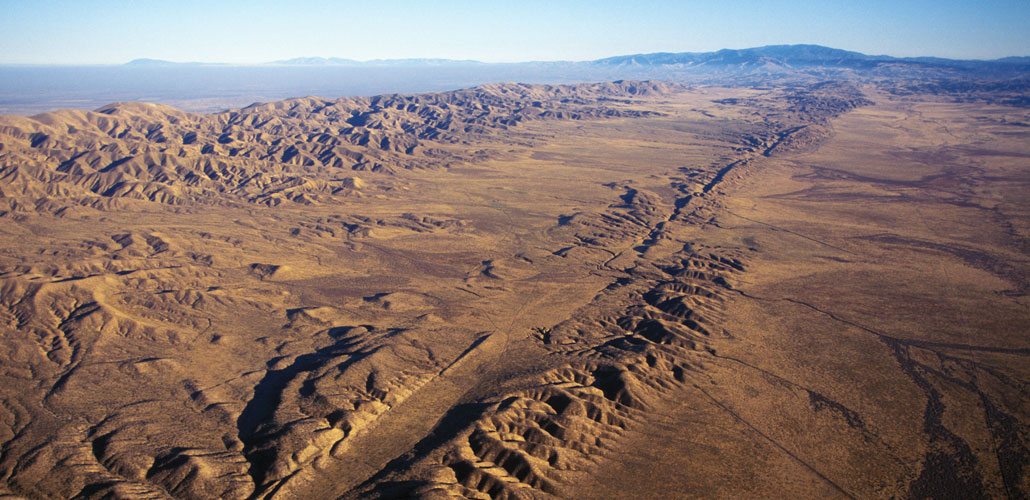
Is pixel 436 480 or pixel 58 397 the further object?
pixel 58 397

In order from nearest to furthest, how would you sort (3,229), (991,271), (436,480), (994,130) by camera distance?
(436,480) → (991,271) → (3,229) → (994,130)

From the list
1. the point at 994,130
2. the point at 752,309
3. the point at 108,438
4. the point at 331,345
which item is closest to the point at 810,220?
the point at 752,309

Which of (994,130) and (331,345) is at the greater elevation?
(994,130)

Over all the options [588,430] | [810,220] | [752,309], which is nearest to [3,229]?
[588,430]

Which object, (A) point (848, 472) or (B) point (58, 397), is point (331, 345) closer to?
(B) point (58, 397)

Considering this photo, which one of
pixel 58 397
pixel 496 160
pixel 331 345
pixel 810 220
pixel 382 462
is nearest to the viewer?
pixel 382 462

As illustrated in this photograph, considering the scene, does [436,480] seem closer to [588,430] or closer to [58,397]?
[588,430]
